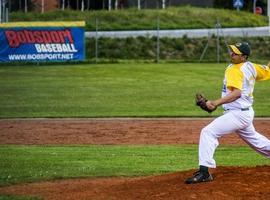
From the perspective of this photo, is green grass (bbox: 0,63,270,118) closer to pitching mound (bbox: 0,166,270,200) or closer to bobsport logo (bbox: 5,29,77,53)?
bobsport logo (bbox: 5,29,77,53)

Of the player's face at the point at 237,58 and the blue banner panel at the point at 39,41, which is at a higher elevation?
the player's face at the point at 237,58

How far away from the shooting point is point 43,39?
40562 millimetres

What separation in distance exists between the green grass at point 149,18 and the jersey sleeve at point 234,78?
42.5 m

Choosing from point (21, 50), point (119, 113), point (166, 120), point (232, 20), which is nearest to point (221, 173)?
point (166, 120)

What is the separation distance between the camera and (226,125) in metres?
10.2

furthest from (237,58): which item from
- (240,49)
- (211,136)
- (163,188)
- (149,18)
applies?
(149,18)

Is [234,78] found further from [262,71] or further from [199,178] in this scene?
[199,178]

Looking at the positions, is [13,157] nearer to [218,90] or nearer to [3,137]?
[3,137]

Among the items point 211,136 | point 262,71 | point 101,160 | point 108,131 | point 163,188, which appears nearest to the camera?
point 163,188

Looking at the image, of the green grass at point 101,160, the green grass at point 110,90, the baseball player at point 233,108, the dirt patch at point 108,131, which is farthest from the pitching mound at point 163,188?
the green grass at point 110,90

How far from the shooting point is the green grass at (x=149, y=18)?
177 feet

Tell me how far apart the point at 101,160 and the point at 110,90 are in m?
16.2

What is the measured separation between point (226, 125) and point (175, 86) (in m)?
21.4

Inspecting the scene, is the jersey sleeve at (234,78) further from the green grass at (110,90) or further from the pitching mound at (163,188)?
the green grass at (110,90)
